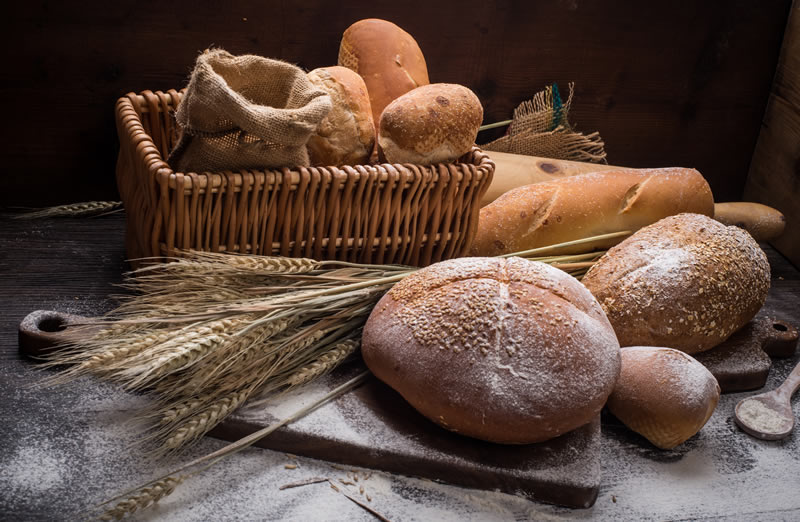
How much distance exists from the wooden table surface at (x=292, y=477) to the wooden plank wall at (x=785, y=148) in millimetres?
997

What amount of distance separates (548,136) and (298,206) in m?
1.00

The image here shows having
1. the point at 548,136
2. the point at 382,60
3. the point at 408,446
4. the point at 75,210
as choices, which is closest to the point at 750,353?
the point at 408,446

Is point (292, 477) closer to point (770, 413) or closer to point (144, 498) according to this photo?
point (144, 498)

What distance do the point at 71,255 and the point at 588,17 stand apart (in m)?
1.53

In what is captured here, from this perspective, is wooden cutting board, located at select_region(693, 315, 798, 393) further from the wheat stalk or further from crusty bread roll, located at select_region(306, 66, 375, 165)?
the wheat stalk

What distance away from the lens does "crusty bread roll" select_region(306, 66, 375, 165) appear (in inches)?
59.8

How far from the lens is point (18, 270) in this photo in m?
1.59

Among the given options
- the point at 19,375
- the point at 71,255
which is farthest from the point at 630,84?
the point at 19,375

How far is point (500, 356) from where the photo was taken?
1.16 meters

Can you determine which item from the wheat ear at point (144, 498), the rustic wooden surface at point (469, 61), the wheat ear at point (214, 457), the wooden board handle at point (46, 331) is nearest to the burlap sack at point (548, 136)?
the rustic wooden surface at point (469, 61)

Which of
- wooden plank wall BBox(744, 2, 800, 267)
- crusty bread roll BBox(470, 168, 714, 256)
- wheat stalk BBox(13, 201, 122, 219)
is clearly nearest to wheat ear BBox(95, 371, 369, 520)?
crusty bread roll BBox(470, 168, 714, 256)

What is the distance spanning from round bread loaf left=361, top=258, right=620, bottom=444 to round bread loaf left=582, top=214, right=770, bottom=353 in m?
0.18

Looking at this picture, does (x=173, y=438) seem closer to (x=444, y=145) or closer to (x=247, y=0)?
(x=444, y=145)

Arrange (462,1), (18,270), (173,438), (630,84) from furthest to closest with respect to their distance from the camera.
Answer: (630,84)
(462,1)
(18,270)
(173,438)
